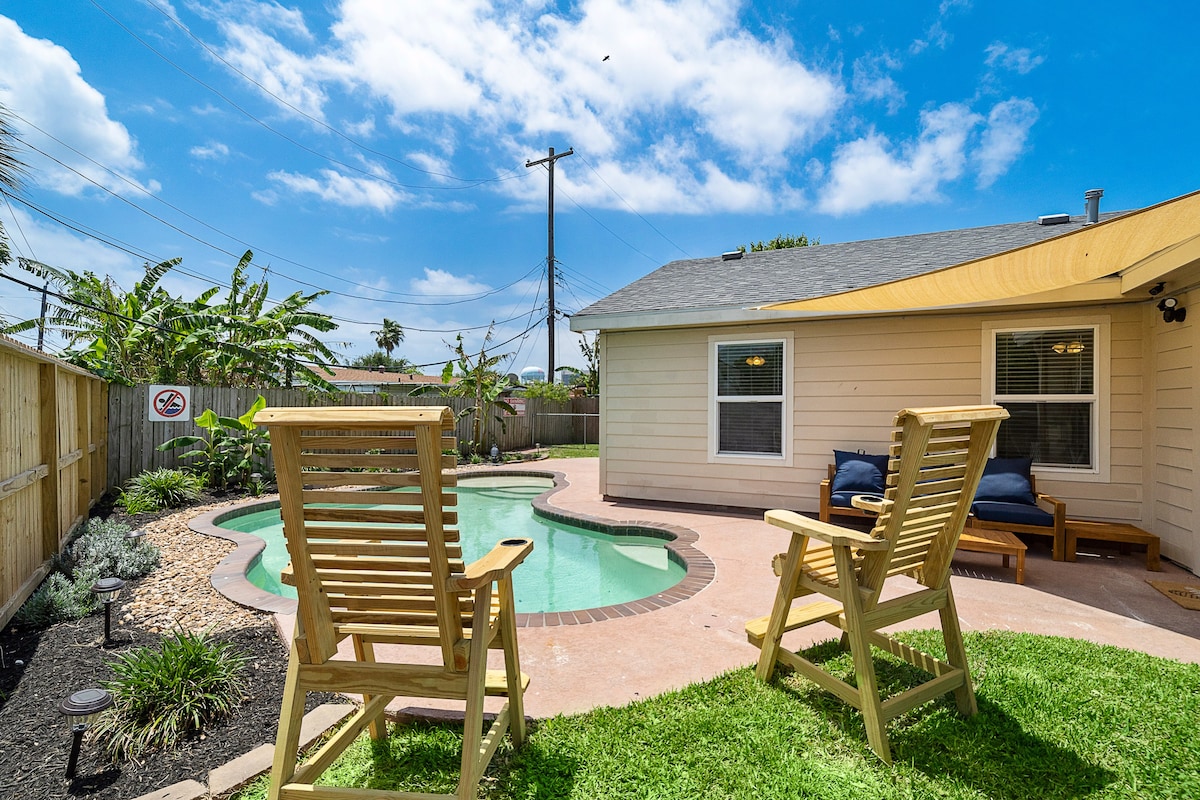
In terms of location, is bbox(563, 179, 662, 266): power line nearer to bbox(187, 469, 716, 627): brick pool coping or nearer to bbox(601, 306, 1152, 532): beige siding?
bbox(601, 306, 1152, 532): beige siding

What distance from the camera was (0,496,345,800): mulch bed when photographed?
7.19 ft

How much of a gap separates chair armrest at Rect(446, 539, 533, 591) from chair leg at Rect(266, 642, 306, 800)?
1.91 ft

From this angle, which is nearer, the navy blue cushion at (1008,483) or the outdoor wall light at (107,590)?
the outdoor wall light at (107,590)

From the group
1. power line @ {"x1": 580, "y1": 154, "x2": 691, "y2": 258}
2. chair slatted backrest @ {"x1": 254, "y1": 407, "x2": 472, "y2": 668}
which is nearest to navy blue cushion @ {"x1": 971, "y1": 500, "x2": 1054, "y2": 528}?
chair slatted backrest @ {"x1": 254, "y1": 407, "x2": 472, "y2": 668}

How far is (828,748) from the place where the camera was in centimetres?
234

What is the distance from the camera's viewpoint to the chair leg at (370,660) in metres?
2.20

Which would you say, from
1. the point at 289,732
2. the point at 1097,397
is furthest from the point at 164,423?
the point at 1097,397

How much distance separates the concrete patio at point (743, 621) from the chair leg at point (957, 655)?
892 millimetres

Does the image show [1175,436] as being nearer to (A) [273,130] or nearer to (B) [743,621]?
(B) [743,621]

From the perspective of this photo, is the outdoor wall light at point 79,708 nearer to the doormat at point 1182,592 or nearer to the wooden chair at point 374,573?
the wooden chair at point 374,573

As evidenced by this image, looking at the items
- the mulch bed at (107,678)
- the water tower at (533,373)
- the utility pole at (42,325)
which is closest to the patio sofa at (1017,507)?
the mulch bed at (107,678)

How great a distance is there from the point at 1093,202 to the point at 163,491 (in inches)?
540

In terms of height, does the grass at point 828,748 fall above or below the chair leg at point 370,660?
below

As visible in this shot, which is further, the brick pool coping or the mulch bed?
the brick pool coping
